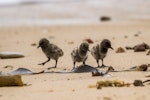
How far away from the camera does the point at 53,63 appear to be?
32.6 feet

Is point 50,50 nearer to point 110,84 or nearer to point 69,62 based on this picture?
point 69,62

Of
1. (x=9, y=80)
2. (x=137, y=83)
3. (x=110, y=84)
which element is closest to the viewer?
(x=137, y=83)

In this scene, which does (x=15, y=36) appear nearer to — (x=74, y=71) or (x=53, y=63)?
(x=53, y=63)

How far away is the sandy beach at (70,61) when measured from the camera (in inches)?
263

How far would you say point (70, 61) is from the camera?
10141mm

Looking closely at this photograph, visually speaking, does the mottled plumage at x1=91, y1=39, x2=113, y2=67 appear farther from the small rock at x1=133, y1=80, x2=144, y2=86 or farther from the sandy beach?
the small rock at x1=133, y1=80, x2=144, y2=86

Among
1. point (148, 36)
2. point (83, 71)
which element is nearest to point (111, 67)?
point (83, 71)

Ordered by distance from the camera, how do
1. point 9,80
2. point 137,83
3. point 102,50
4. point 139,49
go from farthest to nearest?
point 139,49
point 102,50
point 9,80
point 137,83

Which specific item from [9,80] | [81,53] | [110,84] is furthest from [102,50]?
[9,80]

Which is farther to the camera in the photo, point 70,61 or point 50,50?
point 70,61

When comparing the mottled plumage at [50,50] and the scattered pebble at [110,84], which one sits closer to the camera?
the scattered pebble at [110,84]

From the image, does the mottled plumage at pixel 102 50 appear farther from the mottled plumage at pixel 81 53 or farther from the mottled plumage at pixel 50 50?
the mottled plumage at pixel 50 50

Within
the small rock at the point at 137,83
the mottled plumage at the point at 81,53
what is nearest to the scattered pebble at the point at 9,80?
the small rock at the point at 137,83

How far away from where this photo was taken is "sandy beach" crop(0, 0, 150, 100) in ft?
21.9
